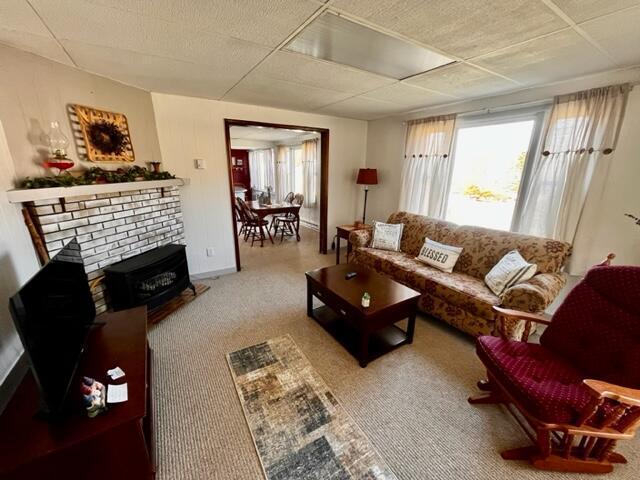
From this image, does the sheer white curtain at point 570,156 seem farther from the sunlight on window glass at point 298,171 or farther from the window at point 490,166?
the sunlight on window glass at point 298,171

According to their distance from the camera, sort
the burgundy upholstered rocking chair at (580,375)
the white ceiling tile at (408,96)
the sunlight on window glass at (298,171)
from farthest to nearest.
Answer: the sunlight on window glass at (298,171) < the white ceiling tile at (408,96) < the burgundy upholstered rocking chair at (580,375)

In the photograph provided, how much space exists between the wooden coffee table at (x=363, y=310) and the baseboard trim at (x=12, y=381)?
182 centimetres

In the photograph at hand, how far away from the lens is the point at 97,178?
6.88 ft

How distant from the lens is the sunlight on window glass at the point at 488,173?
8.87 ft

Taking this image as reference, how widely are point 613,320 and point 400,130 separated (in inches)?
128

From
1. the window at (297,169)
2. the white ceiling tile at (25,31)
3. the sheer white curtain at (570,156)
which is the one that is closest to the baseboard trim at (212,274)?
the white ceiling tile at (25,31)

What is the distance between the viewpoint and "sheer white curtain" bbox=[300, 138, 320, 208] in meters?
5.72

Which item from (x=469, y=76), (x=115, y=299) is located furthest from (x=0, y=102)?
(x=469, y=76)

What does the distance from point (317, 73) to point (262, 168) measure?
6.33 m

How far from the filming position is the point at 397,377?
6.05 feet

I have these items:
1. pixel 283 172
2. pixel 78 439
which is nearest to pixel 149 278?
pixel 78 439

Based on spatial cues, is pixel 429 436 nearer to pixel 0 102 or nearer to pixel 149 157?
pixel 0 102

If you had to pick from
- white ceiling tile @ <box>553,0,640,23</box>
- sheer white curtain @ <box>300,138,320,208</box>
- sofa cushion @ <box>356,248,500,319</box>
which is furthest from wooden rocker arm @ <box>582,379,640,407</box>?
sheer white curtain @ <box>300,138,320,208</box>

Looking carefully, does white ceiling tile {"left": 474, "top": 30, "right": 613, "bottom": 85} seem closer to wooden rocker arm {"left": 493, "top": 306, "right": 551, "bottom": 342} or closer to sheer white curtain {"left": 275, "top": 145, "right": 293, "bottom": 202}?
wooden rocker arm {"left": 493, "top": 306, "right": 551, "bottom": 342}
